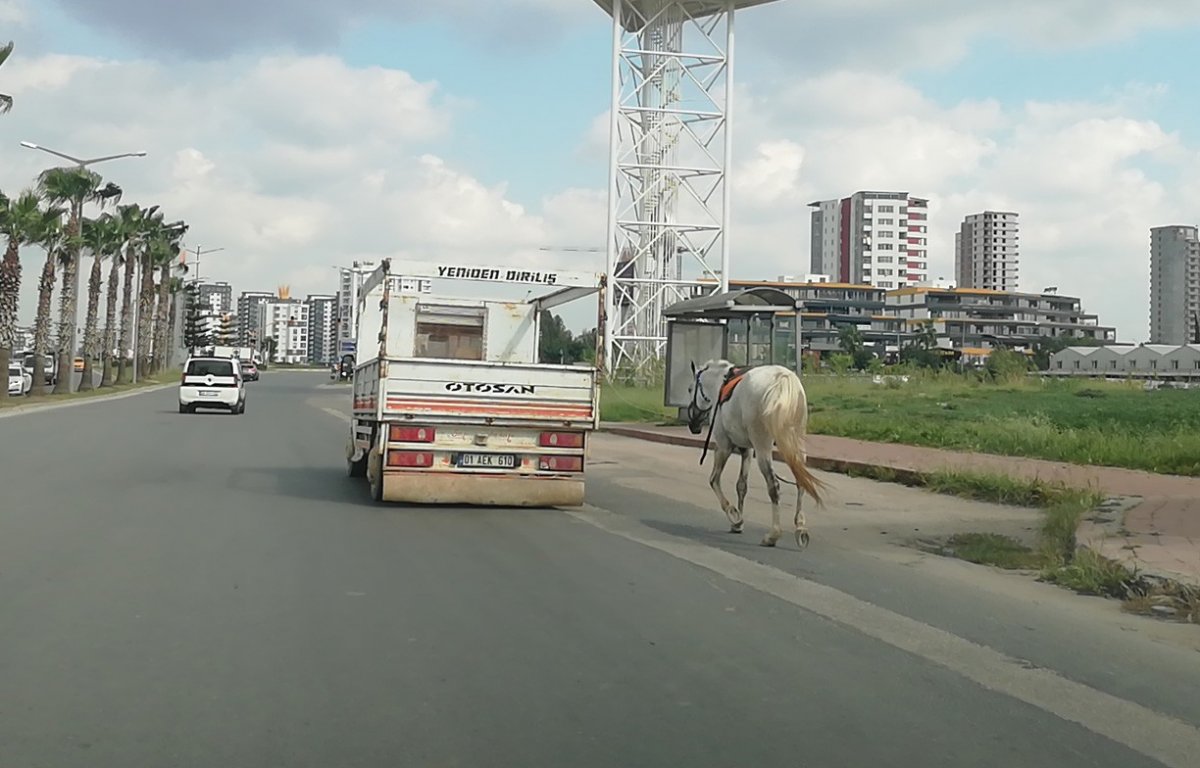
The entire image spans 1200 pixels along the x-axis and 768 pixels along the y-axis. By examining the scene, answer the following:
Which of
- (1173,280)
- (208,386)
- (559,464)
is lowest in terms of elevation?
(559,464)

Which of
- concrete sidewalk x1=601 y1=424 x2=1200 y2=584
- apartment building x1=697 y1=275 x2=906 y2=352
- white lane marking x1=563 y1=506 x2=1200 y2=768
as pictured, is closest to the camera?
white lane marking x1=563 y1=506 x2=1200 y2=768

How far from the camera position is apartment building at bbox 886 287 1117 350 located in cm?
11075

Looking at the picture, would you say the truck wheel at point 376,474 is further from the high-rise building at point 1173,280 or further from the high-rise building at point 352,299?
the high-rise building at point 1173,280

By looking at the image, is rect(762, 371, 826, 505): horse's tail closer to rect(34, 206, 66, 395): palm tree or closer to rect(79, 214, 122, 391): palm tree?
rect(34, 206, 66, 395): palm tree

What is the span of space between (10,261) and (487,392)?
37.6 meters

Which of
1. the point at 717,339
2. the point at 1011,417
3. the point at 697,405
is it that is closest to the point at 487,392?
the point at 697,405

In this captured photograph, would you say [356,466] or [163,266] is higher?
[163,266]

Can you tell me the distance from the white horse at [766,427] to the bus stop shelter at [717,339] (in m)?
14.7

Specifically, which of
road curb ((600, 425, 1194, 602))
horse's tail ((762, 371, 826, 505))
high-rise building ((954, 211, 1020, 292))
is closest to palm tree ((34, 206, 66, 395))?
road curb ((600, 425, 1194, 602))

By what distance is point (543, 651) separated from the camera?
6.84 m

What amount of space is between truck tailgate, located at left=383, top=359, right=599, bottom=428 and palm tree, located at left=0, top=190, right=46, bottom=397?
35620 millimetres

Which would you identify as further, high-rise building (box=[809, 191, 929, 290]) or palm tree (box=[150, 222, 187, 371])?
high-rise building (box=[809, 191, 929, 290])

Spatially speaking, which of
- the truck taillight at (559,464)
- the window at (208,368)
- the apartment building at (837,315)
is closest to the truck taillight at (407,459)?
the truck taillight at (559,464)

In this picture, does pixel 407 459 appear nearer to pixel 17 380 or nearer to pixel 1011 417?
pixel 1011 417
